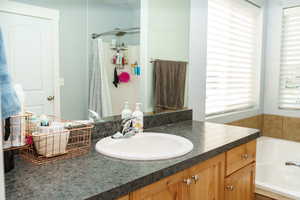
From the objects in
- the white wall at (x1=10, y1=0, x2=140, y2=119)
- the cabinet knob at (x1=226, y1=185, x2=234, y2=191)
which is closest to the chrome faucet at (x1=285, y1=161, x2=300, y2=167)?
the cabinet knob at (x1=226, y1=185, x2=234, y2=191)

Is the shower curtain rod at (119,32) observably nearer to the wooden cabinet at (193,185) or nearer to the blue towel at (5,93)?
the blue towel at (5,93)

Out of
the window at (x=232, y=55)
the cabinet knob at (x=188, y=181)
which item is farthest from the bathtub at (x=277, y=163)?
the cabinet knob at (x=188, y=181)

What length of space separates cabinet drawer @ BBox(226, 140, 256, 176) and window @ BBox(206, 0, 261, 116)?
0.92 m

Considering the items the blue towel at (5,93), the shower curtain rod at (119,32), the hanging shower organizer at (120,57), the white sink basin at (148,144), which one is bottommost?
the white sink basin at (148,144)

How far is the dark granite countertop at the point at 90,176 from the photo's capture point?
81 centimetres

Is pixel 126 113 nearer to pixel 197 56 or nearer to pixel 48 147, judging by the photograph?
pixel 48 147

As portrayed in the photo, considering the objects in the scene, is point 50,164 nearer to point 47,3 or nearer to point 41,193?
point 41,193

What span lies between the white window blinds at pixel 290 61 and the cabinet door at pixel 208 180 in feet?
7.54

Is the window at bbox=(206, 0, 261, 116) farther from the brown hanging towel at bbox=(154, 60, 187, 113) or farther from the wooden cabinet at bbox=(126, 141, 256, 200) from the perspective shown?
the wooden cabinet at bbox=(126, 141, 256, 200)

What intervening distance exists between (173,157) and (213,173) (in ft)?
1.19

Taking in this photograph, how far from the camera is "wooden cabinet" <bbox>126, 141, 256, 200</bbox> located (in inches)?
42.1

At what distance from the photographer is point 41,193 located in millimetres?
796

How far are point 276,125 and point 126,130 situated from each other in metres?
2.60

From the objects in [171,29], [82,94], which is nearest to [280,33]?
[171,29]
